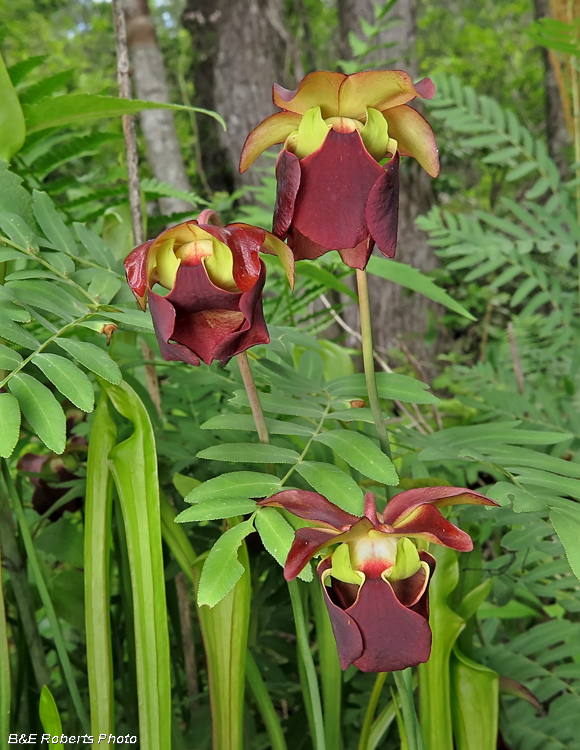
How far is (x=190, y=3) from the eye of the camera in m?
2.94

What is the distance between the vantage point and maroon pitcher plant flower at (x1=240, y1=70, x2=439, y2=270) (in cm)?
32

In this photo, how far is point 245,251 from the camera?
0.33 m

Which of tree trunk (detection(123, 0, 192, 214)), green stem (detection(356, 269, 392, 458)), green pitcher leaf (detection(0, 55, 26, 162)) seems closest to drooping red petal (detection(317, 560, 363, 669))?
green stem (detection(356, 269, 392, 458))

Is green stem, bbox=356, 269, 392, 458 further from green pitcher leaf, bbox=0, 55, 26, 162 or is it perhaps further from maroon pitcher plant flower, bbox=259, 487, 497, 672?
green pitcher leaf, bbox=0, 55, 26, 162

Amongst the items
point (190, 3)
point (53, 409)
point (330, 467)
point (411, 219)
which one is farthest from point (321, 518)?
point (190, 3)

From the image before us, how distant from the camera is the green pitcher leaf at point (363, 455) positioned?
1.09 ft

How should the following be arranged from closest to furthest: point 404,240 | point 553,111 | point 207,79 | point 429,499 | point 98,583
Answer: point 429,499 < point 98,583 < point 207,79 < point 404,240 < point 553,111

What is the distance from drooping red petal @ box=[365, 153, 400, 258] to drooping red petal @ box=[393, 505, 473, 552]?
0.45 feet

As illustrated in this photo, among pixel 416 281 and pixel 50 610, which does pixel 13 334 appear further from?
pixel 416 281

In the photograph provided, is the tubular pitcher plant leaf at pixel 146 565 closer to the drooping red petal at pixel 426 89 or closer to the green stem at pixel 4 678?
the green stem at pixel 4 678

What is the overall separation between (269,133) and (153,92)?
5.16 ft

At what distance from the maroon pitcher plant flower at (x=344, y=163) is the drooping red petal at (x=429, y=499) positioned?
127 millimetres

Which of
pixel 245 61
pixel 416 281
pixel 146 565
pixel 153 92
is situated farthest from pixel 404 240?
pixel 146 565

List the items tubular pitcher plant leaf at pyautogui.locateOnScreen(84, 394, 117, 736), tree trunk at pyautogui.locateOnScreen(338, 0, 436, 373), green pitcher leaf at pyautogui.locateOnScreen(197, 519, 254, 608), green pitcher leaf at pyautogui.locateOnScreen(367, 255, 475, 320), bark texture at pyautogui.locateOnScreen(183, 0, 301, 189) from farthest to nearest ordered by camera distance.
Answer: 1. tree trunk at pyautogui.locateOnScreen(338, 0, 436, 373)
2. bark texture at pyautogui.locateOnScreen(183, 0, 301, 189)
3. green pitcher leaf at pyautogui.locateOnScreen(367, 255, 475, 320)
4. tubular pitcher plant leaf at pyautogui.locateOnScreen(84, 394, 117, 736)
5. green pitcher leaf at pyautogui.locateOnScreen(197, 519, 254, 608)
